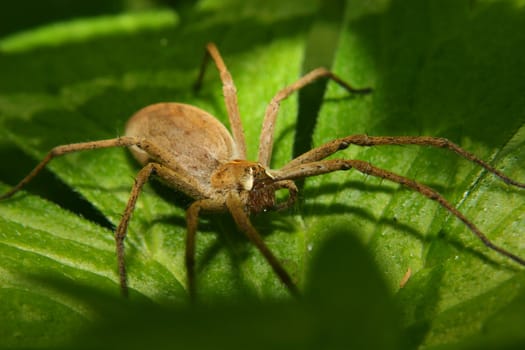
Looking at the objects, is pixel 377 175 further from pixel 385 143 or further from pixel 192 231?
pixel 192 231

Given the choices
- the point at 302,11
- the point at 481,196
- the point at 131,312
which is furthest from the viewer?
the point at 302,11

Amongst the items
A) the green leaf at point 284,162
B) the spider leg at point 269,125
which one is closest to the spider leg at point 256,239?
the green leaf at point 284,162

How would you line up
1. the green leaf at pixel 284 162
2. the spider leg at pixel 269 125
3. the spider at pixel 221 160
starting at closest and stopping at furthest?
the green leaf at pixel 284 162
the spider at pixel 221 160
the spider leg at pixel 269 125

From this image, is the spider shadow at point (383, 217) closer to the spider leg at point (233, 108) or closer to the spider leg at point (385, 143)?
the spider leg at point (385, 143)

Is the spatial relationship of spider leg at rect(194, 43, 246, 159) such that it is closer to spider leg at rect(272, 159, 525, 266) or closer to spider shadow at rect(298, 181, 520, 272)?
spider leg at rect(272, 159, 525, 266)

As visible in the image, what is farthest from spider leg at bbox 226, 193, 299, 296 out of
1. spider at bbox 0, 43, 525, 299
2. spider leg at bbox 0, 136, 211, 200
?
spider leg at bbox 0, 136, 211, 200

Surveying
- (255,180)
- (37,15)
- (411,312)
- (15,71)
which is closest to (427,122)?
(255,180)

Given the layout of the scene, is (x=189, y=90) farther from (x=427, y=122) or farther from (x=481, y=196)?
(x=481, y=196)
